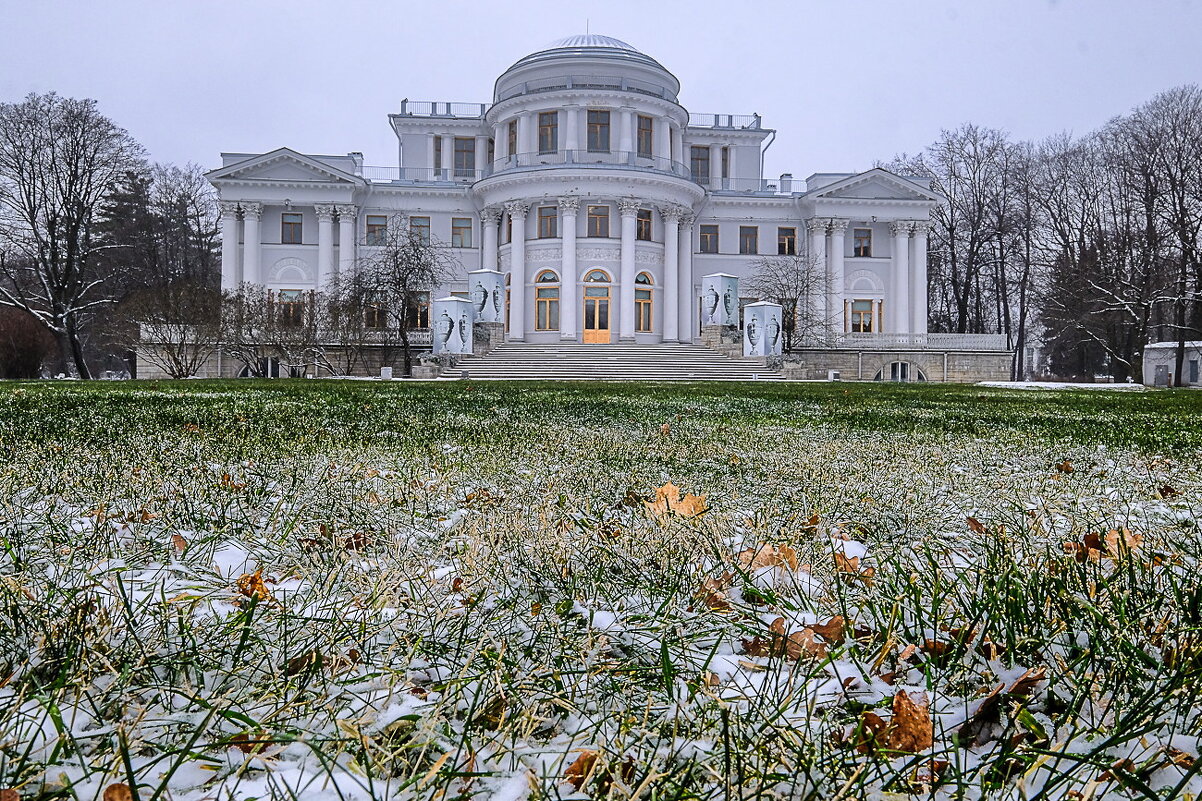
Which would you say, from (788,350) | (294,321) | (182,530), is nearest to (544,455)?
(182,530)

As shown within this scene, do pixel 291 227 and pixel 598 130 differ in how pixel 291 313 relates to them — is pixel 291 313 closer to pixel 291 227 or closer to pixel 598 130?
pixel 291 227

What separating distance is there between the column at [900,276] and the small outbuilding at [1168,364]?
1494 cm

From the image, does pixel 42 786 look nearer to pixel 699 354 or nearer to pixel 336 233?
pixel 699 354

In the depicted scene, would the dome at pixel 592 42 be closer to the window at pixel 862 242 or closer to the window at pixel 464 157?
the window at pixel 464 157

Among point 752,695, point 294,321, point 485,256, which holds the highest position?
point 485,256

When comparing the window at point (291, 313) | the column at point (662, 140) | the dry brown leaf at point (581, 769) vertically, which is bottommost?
the dry brown leaf at point (581, 769)

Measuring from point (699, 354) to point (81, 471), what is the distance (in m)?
30.4

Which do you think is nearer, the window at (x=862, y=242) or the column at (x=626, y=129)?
the column at (x=626, y=129)

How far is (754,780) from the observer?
984 mm

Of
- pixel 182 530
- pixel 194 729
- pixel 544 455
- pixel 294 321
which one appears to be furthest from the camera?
pixel 294 321

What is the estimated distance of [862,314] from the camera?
41312mm

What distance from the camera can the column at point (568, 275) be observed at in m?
36.2

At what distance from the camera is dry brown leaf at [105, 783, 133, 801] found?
2.90 ft

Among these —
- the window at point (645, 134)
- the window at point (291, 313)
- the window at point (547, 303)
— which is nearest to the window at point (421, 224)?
the window at point (547, 303)
